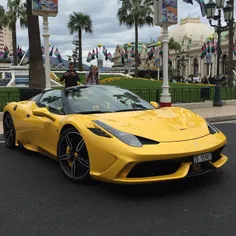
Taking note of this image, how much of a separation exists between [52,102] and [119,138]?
2.08m

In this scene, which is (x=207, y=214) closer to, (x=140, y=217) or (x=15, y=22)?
(x=140, y=217)

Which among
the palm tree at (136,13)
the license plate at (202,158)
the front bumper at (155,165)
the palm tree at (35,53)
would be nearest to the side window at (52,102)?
the front bumper at (155,165)

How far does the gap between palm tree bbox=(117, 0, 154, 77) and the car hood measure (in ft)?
125

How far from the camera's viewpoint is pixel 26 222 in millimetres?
3240

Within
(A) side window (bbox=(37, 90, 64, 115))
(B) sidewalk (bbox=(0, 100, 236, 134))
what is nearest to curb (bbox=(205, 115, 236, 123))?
(B) sidewalk (bbox=(0, 100, 236, 134))

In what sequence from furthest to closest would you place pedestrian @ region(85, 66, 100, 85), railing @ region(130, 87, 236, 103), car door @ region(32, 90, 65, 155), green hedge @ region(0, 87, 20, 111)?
railing @ region(130, 87, 236, 103)
pedestrian @ region(85, 66, 100, 85)
green hedge @ region(0, 87, 20, 111)
car door @ region(32, 90, 65, 155)

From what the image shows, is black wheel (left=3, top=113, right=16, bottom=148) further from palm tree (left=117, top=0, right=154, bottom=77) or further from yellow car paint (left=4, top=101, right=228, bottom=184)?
palm tree (left=117, top=0, right=154, bottom=77)

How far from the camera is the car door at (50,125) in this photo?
15.9ft

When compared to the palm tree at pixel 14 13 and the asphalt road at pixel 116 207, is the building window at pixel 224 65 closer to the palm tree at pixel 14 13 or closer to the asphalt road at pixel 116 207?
the palm tree at pixel 14 13

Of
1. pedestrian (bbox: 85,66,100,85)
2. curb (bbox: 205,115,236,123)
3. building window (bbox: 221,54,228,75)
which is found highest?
building window (bbox: 221,54,228,75)

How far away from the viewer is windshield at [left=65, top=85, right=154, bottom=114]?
493cm

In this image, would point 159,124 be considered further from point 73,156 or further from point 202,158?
point 73,156

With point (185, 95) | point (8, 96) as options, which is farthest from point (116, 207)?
point (185, 95)

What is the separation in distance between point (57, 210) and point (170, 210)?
1.18 m
